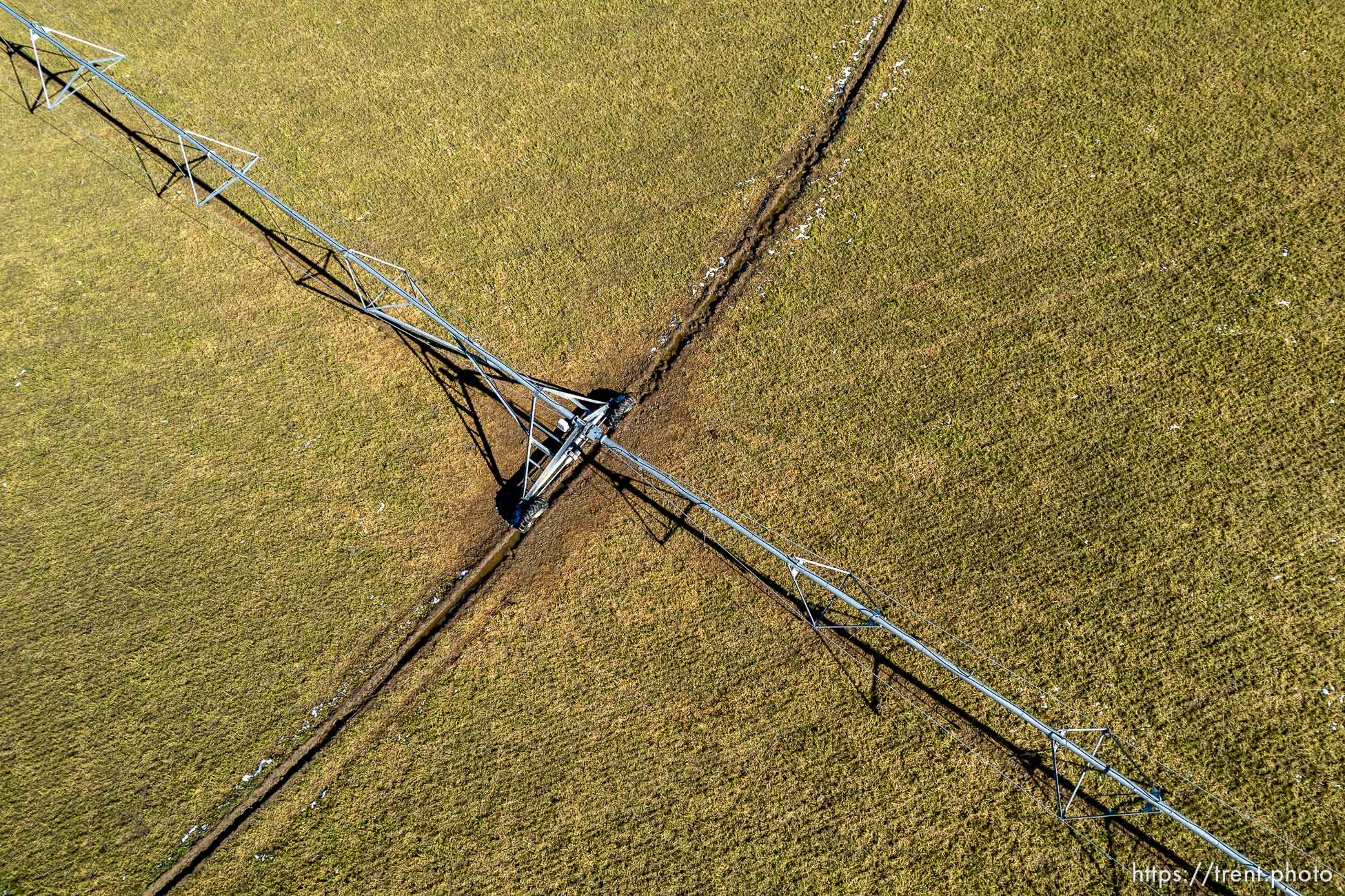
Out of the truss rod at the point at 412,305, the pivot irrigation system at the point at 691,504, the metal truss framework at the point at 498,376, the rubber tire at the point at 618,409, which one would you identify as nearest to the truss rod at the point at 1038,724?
the pivot irrigation system at the point at 691,504

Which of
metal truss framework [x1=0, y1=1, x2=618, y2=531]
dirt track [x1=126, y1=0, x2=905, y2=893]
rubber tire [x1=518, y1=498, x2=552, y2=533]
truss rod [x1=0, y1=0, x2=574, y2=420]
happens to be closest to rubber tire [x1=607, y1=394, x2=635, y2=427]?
metal truss framework [x1=0, y1=1, x2=618, y2=531]

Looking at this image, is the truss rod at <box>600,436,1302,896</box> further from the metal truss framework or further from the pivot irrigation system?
the metal truss framework

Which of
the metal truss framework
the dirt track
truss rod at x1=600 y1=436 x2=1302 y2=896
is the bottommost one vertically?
truss rod at x1=600 y1=436 x2=1302 y2=896

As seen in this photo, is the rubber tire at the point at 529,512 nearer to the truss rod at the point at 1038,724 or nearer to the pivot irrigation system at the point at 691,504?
the pivot irrigation system at the point at 691,504

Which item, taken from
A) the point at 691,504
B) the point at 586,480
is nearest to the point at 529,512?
the point at 586,480

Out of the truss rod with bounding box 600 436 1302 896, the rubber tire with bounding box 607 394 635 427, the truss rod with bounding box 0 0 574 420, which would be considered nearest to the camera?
the truss rod with bounding box 600 436 1302 896

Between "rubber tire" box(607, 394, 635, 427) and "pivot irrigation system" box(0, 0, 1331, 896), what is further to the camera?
"rubber tire" box(607, 394, 635, 427)

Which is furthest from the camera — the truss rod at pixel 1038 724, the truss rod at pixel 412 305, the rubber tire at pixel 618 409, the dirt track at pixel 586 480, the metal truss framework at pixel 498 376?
the rubber tire at pixel 618 409

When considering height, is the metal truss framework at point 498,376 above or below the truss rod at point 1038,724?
above

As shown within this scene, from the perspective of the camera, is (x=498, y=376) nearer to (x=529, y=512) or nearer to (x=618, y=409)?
(x=618, y=409)
